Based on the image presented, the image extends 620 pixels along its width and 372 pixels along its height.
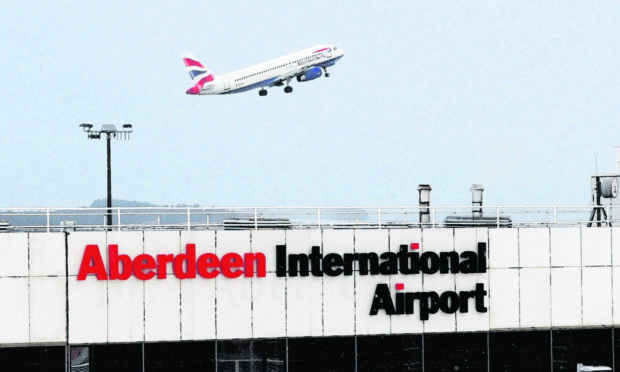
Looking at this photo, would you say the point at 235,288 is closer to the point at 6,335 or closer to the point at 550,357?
the point at 6,335

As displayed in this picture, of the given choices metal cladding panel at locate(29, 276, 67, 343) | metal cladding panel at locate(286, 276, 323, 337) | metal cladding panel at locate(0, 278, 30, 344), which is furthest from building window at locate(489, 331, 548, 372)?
metal cladding panel at locate(0, 278, 30, 344)

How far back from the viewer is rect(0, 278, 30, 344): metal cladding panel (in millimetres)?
29250

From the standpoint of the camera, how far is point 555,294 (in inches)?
1296

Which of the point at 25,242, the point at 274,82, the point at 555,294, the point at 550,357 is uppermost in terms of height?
the point at 274,82

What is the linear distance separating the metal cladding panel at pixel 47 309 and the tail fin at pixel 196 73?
94886mm

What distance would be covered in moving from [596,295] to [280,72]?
277 ft

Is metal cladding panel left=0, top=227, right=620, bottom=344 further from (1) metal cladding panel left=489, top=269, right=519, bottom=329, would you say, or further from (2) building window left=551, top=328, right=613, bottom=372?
(2) building window left=551, top=328, right=613, bottom=372

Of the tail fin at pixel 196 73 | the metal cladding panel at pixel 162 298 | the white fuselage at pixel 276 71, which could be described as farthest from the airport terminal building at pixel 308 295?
the tail fin at pixel 196 73

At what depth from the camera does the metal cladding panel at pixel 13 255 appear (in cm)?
2925

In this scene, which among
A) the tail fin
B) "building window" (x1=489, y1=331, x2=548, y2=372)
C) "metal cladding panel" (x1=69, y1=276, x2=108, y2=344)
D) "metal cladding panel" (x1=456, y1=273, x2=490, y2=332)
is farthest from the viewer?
the tail fin

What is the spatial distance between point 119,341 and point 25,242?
4303 mm

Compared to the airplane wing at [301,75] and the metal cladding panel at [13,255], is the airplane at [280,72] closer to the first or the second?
the airplane wing at [301,75]

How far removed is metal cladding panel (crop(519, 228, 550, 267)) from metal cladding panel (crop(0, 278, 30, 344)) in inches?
657

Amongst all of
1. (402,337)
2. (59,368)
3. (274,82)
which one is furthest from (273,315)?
(274,82)
